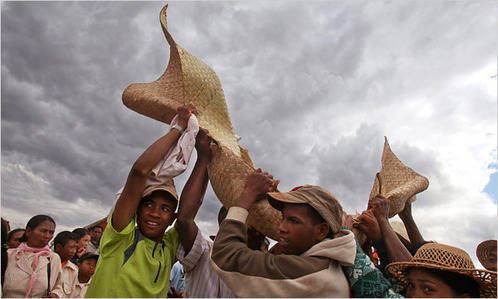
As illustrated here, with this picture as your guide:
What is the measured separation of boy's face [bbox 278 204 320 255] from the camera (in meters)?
1.84

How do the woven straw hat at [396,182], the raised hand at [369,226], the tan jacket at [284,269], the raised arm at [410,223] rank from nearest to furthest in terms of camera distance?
the tan jacket at [284,269]
the raised hand at [369,226]
the woven straw hat at [396,182]
the raised arm at [410,223]

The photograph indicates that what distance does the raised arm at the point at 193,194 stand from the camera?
90.9 inches

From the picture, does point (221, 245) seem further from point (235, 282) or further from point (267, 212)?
point (267, 212)

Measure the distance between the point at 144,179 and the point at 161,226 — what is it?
1.30ft

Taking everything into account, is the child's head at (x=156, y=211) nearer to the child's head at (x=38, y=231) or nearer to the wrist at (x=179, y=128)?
the wrist at (x=179, y=128)

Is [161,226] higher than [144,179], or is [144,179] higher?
[144,179]

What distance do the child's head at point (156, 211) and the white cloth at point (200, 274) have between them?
0.84ft

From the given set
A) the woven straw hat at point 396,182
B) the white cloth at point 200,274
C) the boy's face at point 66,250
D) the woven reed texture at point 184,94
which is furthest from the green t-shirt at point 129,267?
the boy's face at point 66,250

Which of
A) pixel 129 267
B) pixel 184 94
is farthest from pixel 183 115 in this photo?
pixel 129 267

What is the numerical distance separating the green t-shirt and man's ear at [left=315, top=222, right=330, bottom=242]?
43.5 inches

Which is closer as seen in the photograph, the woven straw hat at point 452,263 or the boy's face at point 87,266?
the woven straw hat at point 452,263

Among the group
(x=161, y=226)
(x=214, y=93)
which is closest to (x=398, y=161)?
(x=214, y=93)

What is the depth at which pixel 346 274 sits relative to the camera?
1.82m

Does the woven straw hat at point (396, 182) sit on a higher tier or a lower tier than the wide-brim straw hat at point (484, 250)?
higher
